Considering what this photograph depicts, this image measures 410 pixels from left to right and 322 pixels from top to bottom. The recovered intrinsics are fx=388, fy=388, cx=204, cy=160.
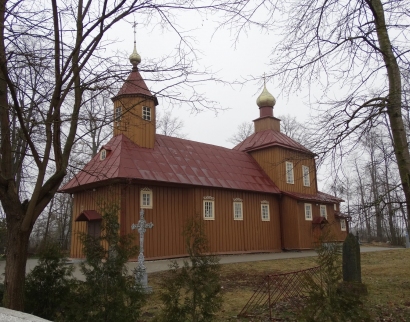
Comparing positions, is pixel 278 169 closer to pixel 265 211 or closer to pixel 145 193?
pixel 265 211

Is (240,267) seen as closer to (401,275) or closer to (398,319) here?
(401,275)

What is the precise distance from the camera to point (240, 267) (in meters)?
15.0

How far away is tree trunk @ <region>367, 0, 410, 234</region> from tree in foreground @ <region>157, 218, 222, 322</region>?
12.7 ft

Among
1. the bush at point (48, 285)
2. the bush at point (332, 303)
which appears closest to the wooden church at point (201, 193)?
the bush at point (48, 285)

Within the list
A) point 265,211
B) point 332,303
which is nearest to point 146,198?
point 265,211

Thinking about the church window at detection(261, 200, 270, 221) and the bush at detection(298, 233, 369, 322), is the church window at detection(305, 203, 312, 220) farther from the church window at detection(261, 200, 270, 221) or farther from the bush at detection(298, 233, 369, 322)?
the bush at detection(298, 233, 369, 322)

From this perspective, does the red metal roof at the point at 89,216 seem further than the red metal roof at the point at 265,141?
No

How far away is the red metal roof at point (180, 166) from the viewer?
17.8m

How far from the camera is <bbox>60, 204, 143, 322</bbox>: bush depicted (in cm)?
509

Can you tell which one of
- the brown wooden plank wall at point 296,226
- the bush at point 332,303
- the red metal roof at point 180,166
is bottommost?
the bush at point 332,303

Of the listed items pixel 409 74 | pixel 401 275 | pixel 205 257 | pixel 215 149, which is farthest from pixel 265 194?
pixel 205 257

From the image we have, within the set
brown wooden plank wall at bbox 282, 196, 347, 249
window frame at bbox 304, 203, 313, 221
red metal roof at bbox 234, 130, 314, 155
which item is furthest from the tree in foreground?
red metal roof at bbox 234, 130, 314, 155

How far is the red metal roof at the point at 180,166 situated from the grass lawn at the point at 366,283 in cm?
531

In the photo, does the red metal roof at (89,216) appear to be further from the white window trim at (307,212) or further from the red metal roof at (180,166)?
the white window trim at (307,212)
